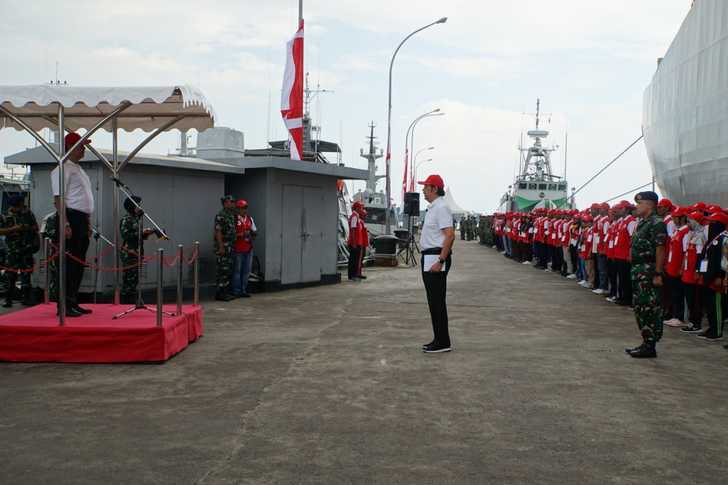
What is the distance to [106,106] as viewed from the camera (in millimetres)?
8547

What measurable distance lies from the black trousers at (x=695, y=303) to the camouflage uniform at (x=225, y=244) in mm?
7351

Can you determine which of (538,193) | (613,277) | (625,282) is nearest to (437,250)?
(625,282)

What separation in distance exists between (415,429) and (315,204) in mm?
11081

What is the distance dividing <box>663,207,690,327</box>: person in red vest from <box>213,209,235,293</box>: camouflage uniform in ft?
23.3

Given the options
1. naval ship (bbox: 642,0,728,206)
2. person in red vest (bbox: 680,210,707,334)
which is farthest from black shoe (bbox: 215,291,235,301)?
naval ship (bbox: 642,0,728,206)

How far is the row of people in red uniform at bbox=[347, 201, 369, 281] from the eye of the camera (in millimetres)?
16875

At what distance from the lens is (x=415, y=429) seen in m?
5.02

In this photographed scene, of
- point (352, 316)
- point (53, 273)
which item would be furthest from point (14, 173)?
point (352, 316)

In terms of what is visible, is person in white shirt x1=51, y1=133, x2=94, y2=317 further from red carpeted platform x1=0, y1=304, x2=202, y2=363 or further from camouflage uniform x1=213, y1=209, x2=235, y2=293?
camouflage uniform x1=213, y1=209, x2=235, y2=293

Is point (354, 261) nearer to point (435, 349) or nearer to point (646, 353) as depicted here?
point (435, 349)

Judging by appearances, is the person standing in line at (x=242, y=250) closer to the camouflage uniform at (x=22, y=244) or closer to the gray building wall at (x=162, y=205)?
the gray building wall at (x=162, y=205)

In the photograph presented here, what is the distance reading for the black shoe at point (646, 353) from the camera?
25.6 feet

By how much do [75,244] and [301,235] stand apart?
7.79 m

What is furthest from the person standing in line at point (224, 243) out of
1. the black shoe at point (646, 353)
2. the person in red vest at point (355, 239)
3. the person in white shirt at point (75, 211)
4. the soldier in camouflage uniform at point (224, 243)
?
the black shoe at point (646, 353)
